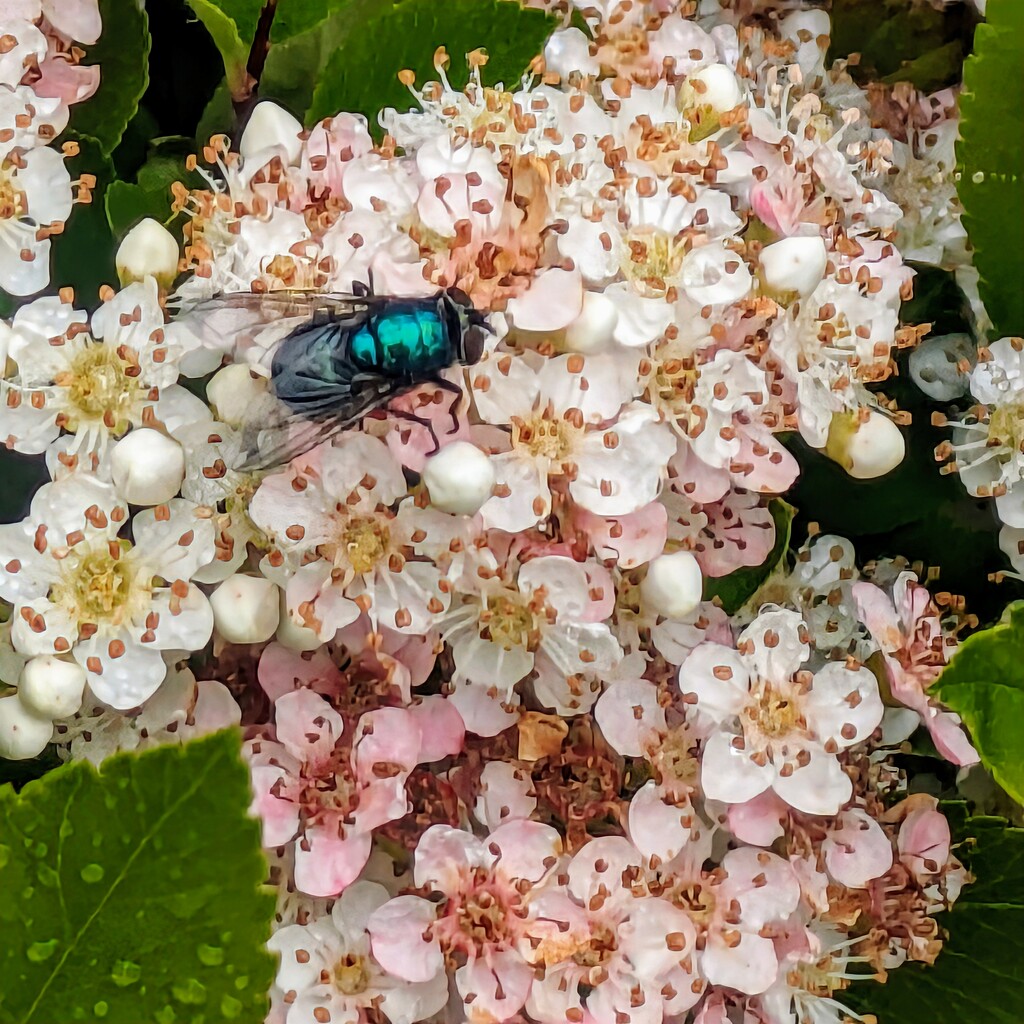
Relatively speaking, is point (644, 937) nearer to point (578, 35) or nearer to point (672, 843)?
point (672, 843)

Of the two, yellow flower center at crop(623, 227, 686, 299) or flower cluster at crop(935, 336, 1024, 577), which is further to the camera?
flower cluster at crop(935, 336, 1024, 577)

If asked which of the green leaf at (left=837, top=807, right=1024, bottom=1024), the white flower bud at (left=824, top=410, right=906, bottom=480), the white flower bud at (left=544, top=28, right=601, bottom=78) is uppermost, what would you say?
the white flower bud at (left=544, top=28, right=601, bottom=78)

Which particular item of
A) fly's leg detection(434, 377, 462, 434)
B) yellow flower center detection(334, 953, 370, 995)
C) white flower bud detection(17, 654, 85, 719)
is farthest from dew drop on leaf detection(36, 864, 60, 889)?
fly's leg detection(434, 377, 462, 434)

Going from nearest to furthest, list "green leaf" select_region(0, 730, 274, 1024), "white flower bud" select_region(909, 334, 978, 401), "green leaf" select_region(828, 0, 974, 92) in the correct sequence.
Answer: "green leaf" select_region(0, 730, 274, 1024) → "white flower bud" select_region(909, 334, 978, 401) → "green leaf" select_region(828, 0, 974, 92)

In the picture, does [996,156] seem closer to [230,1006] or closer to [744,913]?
[744,913]

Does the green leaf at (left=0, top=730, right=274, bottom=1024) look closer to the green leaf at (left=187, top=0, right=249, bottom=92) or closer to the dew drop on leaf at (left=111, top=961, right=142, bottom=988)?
the dew drop on leaf at (left=111, top=961, right=142, bottom=988)

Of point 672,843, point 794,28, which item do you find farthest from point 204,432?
point 794,28

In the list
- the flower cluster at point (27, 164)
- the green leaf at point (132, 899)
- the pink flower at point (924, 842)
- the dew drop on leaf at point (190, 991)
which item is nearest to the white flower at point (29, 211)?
the flower cluster at point (27, 164)

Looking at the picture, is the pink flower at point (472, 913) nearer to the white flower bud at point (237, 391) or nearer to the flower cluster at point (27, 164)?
the white flower bud at point (237, 391)

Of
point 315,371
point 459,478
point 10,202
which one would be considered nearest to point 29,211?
point 10,202
